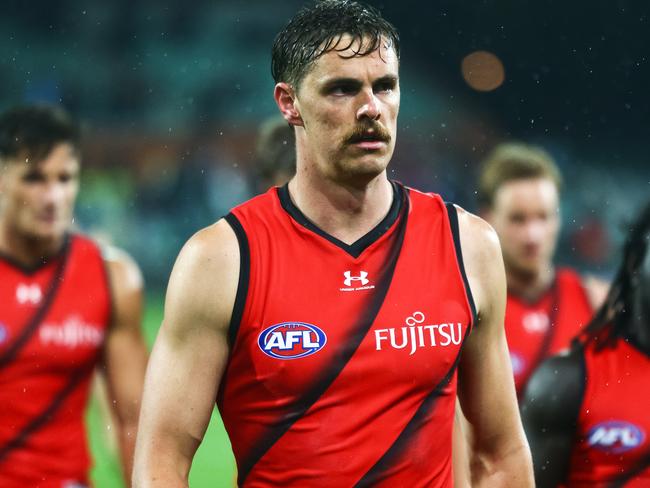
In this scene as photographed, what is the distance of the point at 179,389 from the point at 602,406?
172cm

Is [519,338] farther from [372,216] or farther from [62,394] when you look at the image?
[372,216]

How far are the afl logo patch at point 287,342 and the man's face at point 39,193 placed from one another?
9.56ft

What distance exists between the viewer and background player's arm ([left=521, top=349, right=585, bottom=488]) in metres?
4.13

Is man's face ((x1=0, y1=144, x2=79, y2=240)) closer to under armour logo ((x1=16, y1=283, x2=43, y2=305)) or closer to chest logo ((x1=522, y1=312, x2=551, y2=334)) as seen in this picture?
under armour logo ((x1=16, y1=283, x2=43, y2=305))

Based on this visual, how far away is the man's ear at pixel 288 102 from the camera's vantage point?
3285 mm

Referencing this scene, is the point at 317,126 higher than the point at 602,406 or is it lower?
higher

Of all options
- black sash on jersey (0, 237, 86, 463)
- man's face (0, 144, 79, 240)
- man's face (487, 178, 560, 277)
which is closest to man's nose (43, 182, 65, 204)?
man's face (0, 144, 79, 240)

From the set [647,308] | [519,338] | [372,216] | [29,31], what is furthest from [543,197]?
[29,31]

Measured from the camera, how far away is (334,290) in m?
3.19

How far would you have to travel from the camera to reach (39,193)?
577cm

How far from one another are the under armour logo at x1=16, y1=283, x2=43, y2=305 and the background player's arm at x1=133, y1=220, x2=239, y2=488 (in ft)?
8.83

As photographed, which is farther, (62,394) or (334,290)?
(62,394)

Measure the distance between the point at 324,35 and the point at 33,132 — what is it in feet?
9.85

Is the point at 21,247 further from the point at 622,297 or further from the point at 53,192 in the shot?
the point at 622,297
